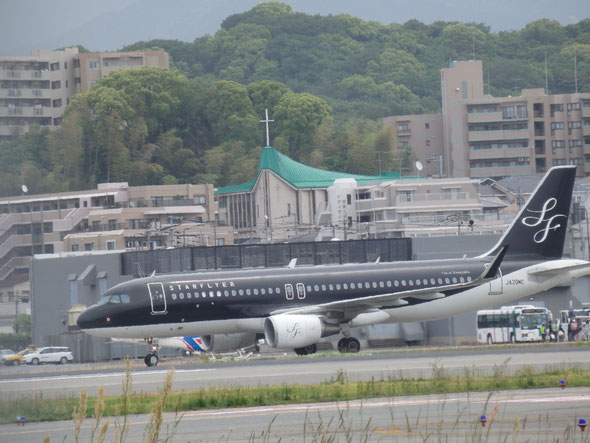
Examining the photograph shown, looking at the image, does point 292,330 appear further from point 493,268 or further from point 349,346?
point 493,268

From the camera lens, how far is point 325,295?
4325 centimetres

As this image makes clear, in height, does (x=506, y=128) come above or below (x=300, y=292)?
above

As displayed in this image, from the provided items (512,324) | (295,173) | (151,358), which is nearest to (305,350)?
(151,358)

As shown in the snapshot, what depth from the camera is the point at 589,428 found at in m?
16.7

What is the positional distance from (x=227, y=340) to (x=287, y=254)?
67.9 feet

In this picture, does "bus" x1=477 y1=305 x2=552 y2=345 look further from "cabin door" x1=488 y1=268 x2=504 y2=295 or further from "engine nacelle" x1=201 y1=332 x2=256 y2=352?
"engine nacelle" x1=201 y1=332 x2=256 y2=352

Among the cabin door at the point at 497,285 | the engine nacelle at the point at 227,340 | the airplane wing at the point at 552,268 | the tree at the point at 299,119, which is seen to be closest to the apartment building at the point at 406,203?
the tree at the point at 299,119

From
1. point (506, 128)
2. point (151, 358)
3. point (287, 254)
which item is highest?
point (506, 128)

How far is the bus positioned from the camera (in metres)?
55.8

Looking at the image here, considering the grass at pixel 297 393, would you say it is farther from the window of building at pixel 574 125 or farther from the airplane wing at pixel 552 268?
the window of building at pixel 574 125

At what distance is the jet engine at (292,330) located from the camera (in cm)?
3944

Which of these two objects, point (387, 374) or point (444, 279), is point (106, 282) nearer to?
point (444, 279)

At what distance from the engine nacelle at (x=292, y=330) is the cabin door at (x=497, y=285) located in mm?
7616

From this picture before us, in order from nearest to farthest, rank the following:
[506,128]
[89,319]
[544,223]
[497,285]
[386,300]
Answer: [89,319] → [386,300] → [497,285] → [544,223] → [506,128]
